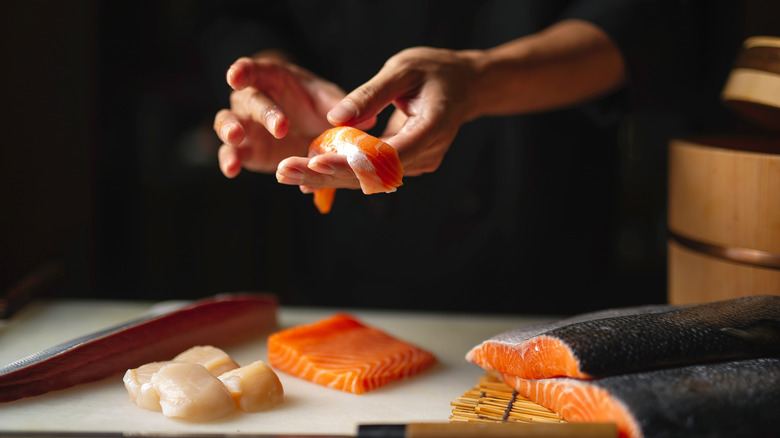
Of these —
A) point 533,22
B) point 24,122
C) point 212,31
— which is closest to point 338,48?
point 212,31

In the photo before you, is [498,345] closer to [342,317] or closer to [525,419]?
[525,419]

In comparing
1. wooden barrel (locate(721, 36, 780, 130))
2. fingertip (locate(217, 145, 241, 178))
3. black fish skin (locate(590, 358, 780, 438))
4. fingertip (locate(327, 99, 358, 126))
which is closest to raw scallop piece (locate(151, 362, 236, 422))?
fingertip (locate(217, 145, 241, 178))

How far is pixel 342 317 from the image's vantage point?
189 cm

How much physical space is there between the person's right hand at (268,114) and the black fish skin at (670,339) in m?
0.76

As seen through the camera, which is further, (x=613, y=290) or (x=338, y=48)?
(x=613, y=290)

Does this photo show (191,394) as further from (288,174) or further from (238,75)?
(238,75)

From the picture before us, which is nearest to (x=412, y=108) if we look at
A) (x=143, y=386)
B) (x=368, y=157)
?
(x=368, y=157)

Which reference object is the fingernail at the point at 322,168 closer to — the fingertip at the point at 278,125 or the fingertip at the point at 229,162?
the fingertip at the point at 278,125

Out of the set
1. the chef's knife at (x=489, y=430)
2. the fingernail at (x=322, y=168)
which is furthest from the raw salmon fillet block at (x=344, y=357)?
the fingernail at (x=322, y=168)

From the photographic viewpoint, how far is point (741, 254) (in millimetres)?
1650

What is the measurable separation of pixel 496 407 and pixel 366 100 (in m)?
0.68

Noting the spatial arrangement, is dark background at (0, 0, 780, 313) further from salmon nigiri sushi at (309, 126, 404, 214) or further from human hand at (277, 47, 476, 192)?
salmon nigiri sushi at (309, 126, 404, 214)

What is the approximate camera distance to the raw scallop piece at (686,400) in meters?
1.17

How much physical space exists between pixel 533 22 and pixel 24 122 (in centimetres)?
195
